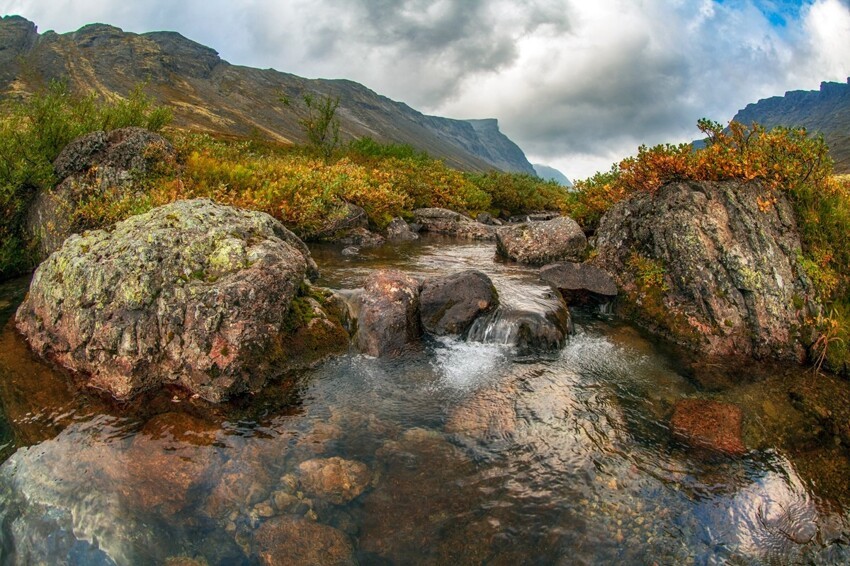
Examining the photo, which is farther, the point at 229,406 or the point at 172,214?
the point at 172,214

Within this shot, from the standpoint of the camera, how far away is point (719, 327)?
11.0 m

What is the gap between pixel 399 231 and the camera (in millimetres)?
26734

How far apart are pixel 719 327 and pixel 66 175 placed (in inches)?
801

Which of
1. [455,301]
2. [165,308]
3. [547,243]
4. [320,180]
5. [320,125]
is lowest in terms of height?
[165,308]

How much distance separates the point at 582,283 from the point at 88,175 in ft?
55.0

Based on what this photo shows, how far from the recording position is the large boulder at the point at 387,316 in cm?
1021

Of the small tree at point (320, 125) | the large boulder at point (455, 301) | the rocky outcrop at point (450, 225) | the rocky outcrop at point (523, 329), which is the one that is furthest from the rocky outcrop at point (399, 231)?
the small tree at point (320, 125)

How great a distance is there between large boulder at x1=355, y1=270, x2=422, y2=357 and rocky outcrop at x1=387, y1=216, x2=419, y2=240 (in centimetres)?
1479

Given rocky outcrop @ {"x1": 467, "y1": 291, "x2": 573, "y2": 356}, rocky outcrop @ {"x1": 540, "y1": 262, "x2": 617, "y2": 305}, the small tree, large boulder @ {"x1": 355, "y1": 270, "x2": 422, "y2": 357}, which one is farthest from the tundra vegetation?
the small tree

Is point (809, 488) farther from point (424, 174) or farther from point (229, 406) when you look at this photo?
point (424, 174)

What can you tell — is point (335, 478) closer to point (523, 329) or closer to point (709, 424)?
point (523, 329)

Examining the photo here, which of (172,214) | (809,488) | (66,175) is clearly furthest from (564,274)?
(66,175)

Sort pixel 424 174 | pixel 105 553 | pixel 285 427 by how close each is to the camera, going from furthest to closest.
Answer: pixel 424 174
pixel 285 427
pixel 105 553

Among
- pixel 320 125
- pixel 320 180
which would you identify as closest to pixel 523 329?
pixel 320 180
